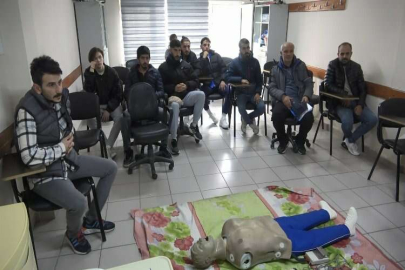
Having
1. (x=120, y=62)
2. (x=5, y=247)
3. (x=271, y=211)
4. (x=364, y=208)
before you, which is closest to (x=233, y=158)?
(x=271, y=211)

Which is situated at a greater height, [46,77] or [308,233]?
[46,77]

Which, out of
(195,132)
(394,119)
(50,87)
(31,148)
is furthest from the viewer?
(195,132)

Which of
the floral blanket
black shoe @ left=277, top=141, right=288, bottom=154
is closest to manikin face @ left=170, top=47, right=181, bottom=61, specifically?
black shoe @ left=277, top=141, right=288, bottom=154

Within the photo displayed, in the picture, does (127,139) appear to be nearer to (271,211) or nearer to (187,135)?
(187,135)

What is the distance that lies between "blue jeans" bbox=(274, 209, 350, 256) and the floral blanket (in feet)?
0.28

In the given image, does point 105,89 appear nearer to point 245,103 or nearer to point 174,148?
point 174,148

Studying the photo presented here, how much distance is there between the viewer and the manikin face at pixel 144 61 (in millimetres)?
3475

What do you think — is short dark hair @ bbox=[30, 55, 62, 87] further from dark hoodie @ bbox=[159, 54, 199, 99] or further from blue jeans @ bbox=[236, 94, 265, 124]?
blue jeans @ bbox=[236, 94, 265, 124]

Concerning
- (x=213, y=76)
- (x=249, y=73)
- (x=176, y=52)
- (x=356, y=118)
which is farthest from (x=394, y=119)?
(x=213, y=76)

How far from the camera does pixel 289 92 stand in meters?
3.86

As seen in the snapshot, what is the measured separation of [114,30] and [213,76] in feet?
8.50

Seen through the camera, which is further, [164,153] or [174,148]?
[174,148]

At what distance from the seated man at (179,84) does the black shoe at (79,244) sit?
5.86 ft

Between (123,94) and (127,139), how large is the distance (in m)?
0.62
